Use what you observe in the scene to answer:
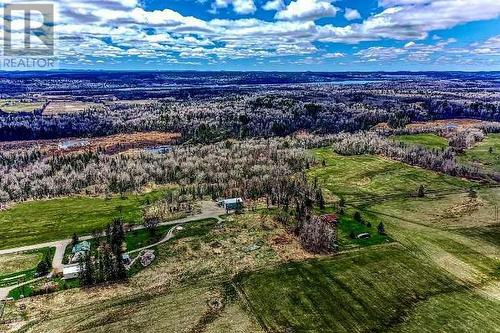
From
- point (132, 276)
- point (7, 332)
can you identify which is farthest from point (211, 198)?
point (7, 332)

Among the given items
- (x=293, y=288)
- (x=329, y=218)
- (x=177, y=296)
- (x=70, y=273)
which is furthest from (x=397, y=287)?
(x=70, y=273)

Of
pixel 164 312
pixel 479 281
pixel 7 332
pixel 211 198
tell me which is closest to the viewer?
pixel 7 332

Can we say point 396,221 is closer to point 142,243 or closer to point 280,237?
point 280,237

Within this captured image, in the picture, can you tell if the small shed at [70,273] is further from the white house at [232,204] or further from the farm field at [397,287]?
the white house at [232,204]

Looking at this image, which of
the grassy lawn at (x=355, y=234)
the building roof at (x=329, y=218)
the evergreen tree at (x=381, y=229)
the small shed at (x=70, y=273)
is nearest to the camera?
the small shed at (x=70, y=273)

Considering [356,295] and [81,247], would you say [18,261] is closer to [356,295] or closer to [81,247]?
A: [81,247]

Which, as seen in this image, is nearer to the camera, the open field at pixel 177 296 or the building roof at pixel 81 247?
the open field at pixel 177 296

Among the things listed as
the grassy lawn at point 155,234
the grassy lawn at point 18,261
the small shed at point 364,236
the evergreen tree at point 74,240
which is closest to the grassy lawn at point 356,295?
the small shed at point 364,236

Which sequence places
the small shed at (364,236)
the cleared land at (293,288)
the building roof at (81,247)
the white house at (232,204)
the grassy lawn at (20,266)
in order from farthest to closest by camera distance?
1. the white house at (232,204)
2. the small shed at (364,236)
3. the building roof at (81,247)
4. the grassy lawn at (20,266)
5. the cleared land at (293,288)
